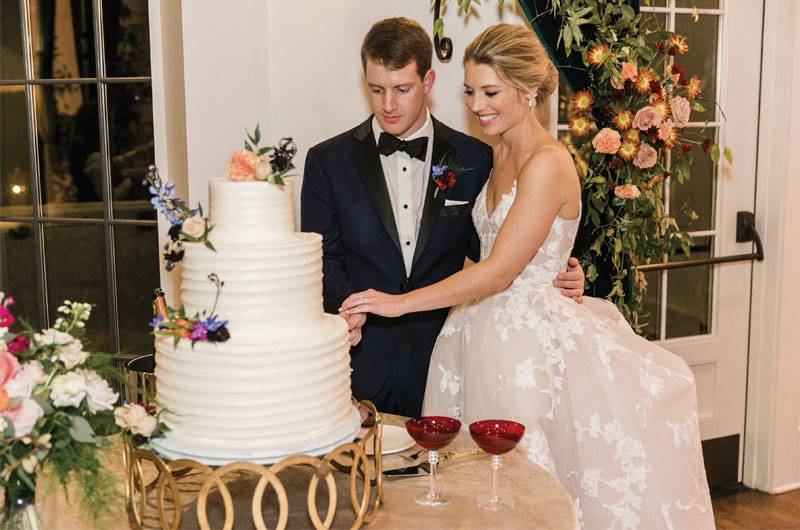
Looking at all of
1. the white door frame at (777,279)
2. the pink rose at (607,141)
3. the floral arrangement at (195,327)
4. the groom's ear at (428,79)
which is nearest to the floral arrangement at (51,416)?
the floral arrangement at (195,327)

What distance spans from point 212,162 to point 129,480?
→ 194 centimetres

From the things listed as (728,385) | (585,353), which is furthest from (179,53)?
(728,385)

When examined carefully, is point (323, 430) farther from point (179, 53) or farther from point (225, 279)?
point (179, 53)

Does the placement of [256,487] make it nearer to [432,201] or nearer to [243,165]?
[243,165]

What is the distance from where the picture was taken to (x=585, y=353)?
2.56 meters

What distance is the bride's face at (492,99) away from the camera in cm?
267

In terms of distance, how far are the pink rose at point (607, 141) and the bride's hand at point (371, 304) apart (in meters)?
1.25

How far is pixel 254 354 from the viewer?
1.59 metres

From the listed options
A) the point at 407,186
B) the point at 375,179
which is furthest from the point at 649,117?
the point at 375,179

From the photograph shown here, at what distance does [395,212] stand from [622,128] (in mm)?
959

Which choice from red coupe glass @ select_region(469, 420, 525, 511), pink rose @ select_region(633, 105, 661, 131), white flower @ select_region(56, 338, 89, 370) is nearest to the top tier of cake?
white flower @ select_region(56, 338, 89, 370)

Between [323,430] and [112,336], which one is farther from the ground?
[323,430]

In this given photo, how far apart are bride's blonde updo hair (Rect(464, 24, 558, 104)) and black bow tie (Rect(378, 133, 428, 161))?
1.10ft

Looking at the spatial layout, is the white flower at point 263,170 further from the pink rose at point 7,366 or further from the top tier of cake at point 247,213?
the pink rose at point 7,366
